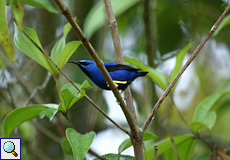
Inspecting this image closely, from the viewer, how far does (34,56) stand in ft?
4.98

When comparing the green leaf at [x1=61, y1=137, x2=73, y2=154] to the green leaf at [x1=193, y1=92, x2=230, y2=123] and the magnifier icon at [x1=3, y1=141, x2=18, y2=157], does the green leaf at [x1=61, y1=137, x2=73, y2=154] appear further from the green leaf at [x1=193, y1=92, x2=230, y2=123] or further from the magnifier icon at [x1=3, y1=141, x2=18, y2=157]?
the green leaf at [x1=193, y1=92, x2=230, y2=123]

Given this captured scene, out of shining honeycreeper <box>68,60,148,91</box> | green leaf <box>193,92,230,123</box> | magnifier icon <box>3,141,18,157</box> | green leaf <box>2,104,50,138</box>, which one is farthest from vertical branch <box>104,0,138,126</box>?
magnifier icon <box>3,141,18,157</box>

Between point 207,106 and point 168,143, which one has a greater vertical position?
point 207,106

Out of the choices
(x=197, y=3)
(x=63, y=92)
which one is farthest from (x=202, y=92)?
(x=63, y=92)

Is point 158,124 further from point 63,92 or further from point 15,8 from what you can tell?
point 15,8

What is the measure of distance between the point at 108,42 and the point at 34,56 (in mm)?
2422

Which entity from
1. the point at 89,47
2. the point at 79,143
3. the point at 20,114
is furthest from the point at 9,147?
the point at 89,47

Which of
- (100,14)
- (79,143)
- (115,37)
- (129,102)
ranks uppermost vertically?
(100,14)

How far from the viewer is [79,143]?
1349 mm

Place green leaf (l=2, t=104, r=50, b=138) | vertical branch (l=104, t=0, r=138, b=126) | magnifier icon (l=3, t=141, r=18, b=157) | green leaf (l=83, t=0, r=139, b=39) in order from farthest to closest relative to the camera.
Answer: green leaf (l=83, t=0, r=139, b=39), magnifier icon (l=3, t=141, r=18, b=157), vertical branch (l=104, t=0, r=138, b=126), green leaf (l=2, t=104, r=50, b=138)

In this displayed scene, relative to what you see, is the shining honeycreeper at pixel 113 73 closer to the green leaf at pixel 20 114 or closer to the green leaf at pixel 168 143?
the green leaf at pixel 168 143

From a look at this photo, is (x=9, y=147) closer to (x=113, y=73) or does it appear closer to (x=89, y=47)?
(x=113, y=73)

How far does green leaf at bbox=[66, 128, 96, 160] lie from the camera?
1.27 metres

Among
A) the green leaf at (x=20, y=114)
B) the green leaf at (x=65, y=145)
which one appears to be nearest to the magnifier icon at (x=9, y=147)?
the green leaf at (x=20, y=114)
